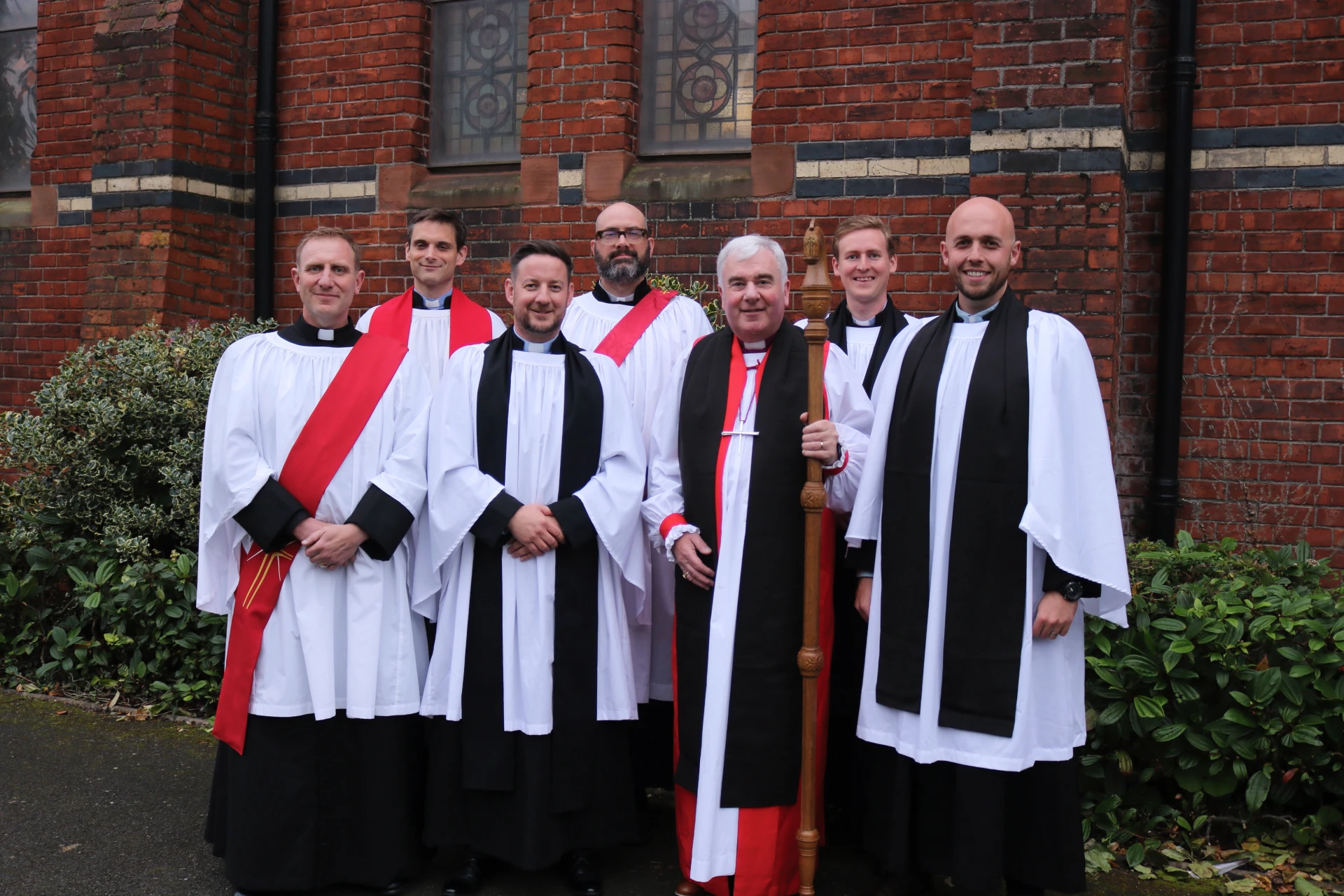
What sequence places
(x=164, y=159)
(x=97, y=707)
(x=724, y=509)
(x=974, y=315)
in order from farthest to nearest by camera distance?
(x=164, y=159) → (x=97, y=707) → (x=724, y=509) → (x=974, y=315)

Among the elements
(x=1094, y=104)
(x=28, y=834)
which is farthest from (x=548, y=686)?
(x=1094, y=104)

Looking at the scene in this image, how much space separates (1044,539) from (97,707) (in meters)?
4.74

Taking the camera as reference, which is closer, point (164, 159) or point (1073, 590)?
point (1073, 590)

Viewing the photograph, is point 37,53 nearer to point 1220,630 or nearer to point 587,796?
point 587,796

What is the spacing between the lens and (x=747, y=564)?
159 inches

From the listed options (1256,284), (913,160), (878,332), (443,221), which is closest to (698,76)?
(913,160)

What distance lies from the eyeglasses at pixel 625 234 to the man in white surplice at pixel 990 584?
150 centimetres

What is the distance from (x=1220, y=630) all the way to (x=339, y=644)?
9.99ft

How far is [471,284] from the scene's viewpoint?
7828 mm

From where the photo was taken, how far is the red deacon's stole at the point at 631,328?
4.97 meters

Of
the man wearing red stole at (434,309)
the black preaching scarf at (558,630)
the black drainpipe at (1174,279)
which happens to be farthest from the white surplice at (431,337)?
the black drainpipe at (1174,279)

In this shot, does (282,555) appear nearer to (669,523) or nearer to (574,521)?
(574,521)

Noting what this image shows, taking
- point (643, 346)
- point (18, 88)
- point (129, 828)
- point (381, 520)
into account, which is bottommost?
point (129, 828)

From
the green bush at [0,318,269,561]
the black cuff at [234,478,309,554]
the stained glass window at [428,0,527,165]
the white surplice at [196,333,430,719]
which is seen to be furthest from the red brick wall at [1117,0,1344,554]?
the green bush at [0,318,269,561]
